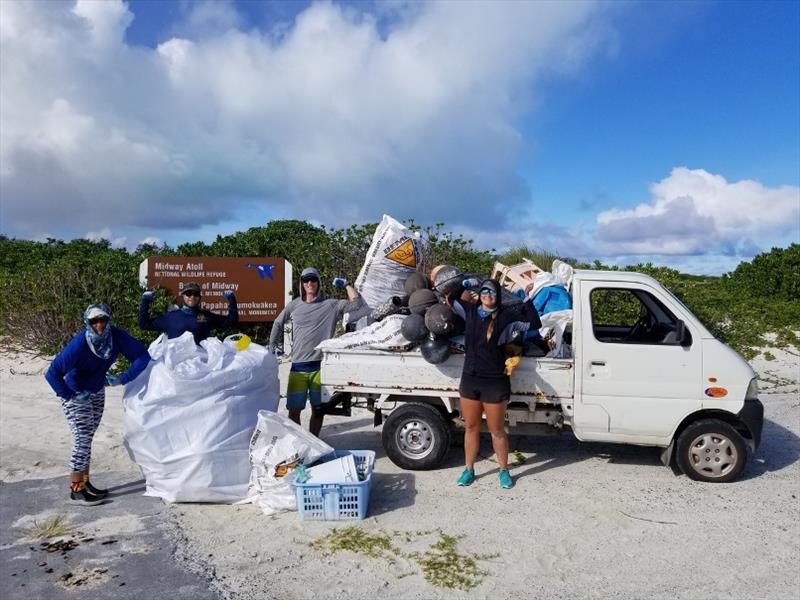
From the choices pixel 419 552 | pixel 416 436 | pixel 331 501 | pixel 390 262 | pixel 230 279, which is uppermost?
pixel 230 279

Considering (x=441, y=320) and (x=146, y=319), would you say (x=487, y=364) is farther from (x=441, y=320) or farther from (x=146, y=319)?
(x=146, y=319)

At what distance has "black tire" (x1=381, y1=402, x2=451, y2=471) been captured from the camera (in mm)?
6066

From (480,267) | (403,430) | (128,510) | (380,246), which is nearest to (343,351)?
(403,430)

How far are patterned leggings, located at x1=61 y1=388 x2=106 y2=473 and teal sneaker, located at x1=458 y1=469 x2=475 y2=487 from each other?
10.9 feet

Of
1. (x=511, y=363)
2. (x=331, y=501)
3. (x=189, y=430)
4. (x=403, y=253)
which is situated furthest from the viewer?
(x=403, y=253)

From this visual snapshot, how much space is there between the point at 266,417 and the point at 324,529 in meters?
1.04

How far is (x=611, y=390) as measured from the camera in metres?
5.80

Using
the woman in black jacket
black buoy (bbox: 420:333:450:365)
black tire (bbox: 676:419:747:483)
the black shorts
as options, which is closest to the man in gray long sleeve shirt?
black buoy (bbox: 420:333:450:365)

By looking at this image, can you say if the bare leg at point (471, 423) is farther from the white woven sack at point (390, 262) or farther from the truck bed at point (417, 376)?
the white woven sack at point (390, 262)

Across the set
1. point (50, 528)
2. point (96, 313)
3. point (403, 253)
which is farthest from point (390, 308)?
point (50, 528)

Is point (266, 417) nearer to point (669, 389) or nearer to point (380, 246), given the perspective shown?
point (380, 246)

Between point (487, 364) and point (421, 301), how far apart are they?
951mm

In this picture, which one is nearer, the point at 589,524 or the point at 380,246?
the point at 589,524

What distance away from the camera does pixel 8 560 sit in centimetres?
441
